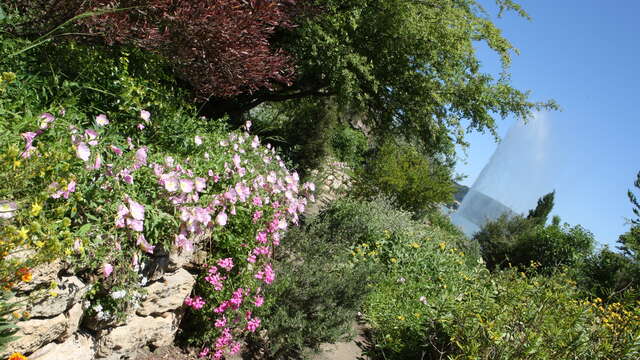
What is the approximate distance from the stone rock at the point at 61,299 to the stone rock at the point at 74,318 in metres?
0.05

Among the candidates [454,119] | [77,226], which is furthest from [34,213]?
[454,119]

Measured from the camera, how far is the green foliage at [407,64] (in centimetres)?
685

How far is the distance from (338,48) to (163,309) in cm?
533

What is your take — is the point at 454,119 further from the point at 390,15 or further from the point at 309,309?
the point at 309,309

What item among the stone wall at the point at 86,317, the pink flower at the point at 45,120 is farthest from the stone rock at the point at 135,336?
the pink flower at the point at 45,120

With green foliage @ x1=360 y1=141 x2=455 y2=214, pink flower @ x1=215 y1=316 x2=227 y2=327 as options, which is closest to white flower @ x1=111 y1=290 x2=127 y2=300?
pink flower @ x1=215 y1=316 x2=227 y2=327

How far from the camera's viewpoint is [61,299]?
185 cm

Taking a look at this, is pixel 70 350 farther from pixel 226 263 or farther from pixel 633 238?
pixel 633 238

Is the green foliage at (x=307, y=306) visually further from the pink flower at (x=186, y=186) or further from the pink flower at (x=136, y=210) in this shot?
the pink flower at (x=136, y=210)

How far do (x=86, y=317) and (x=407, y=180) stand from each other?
32.0 feet

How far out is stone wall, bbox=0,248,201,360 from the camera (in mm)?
1760

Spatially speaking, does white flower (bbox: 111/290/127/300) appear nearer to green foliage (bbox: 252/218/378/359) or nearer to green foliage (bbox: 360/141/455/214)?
green foliage (bbox: 252/218/378/359)

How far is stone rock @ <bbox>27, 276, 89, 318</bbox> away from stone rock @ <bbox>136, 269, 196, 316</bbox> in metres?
0.53

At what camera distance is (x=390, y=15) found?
7.09m
